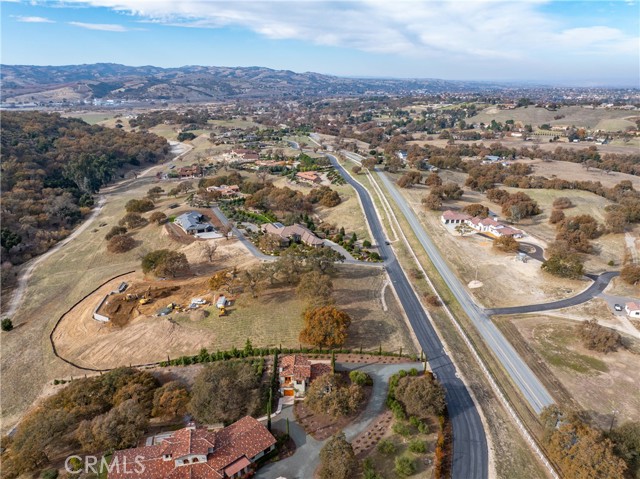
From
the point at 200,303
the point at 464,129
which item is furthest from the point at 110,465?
the point at 464,129

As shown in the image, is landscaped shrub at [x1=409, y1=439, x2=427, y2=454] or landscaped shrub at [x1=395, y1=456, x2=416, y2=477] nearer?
landscaped shrub at [x1=395, y1=456, x2=416, y2=477]

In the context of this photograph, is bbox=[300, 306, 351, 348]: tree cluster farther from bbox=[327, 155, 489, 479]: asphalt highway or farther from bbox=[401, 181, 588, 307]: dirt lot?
bbox=[401, 181, 588, 307]: dirt lot

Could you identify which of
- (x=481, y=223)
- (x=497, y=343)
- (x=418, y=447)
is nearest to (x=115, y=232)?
(x=418, y=447)

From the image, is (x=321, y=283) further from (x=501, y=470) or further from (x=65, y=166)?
(x=65, y=166)

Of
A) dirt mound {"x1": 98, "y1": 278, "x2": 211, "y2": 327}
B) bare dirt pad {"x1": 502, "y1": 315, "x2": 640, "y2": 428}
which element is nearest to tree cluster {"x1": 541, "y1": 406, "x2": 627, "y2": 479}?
bare dirt pad {"x1": 502, "y1": 315, "x2": 640, "y2": 428}

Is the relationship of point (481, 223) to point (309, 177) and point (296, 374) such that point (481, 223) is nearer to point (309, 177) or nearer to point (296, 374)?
point (309, 177)

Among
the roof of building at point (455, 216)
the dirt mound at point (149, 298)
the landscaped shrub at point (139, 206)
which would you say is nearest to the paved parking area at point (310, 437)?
the dirt mound at point (149, 298)

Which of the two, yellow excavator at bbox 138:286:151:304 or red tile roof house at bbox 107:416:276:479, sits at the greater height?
red tile roof house at bbox 107:416:276:479
